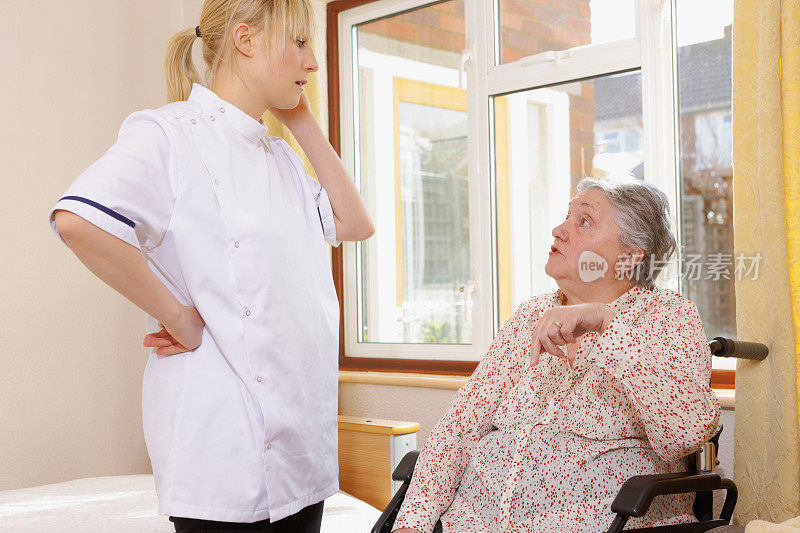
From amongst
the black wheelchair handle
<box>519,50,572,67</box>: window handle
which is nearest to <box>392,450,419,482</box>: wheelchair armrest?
the black wheelchair handle

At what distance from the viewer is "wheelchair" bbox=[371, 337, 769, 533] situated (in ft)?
4.64

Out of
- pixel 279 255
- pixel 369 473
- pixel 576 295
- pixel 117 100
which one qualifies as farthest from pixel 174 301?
pixel 117 100

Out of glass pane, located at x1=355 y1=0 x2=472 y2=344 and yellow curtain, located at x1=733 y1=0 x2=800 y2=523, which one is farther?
glass pane, located at x1=355 y1=0 x2=472 y2=344

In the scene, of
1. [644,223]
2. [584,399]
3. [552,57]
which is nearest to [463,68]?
[552,57]

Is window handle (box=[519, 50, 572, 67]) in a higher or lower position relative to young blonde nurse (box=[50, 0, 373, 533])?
higher

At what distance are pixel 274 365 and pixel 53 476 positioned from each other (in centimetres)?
234

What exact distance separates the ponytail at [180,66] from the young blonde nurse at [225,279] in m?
0.05

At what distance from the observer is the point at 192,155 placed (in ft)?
4.15

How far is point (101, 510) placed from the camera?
87.5 inches

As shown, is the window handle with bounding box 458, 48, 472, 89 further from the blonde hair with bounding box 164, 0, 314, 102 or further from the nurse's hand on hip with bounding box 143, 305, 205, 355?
the nurse's hand on hip with bounding box 143, 305, 205, 355

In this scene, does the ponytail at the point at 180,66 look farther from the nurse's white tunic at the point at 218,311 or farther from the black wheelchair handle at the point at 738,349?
the black wheelchair handle at the point at 738,349

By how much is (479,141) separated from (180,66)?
5.54 ft

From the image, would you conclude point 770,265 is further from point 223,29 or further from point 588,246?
point 223,29

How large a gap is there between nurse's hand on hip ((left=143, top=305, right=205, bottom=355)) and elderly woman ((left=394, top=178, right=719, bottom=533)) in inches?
23.5
